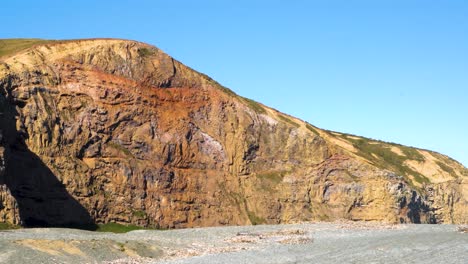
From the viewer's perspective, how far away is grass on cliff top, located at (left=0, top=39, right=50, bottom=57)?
257ft

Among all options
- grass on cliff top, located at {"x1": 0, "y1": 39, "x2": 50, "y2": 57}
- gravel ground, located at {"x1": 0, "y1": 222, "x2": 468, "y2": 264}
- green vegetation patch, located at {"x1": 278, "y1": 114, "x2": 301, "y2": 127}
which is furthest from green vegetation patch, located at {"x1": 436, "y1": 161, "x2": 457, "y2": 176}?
grass on cliff top, located at {"x1": 0, "y1": 39, "x2": 50, "y2": 57}

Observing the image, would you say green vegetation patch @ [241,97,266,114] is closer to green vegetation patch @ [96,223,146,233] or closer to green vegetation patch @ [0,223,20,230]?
green vegetation patch @ [96,223,146,233]

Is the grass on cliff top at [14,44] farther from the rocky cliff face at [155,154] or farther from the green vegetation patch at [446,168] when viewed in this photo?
the green vegetation patch at [446,168]

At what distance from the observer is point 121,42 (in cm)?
8194

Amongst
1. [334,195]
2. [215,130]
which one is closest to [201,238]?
[215,130]

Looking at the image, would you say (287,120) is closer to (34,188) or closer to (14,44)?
(14,44)

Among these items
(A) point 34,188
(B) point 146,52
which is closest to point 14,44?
(B) point 146,52

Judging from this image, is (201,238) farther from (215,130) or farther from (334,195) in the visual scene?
(334,195)

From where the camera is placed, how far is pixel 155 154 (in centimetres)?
7794

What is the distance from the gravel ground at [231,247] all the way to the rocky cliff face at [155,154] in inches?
470

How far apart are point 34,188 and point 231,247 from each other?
25660mm

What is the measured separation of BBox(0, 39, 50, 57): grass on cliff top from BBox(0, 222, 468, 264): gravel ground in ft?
108

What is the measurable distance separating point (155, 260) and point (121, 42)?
44.8 metres

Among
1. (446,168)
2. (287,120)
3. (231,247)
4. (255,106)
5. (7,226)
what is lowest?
(231,247)
